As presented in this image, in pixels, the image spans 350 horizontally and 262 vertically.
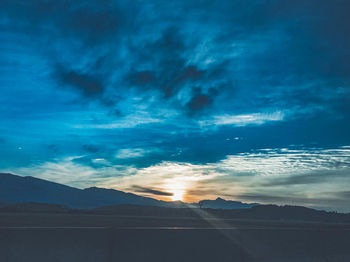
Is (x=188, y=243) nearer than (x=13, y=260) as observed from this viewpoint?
No

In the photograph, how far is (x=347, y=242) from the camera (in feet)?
43.7

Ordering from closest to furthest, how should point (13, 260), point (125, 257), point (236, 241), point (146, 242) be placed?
point (13, 260) < point (125, 257) < point (146, 242) < point (236, 241)

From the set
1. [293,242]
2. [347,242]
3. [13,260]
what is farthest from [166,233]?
[347,242]

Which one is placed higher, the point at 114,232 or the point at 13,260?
the point at 114,232

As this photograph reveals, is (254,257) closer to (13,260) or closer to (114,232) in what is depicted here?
(114,232)

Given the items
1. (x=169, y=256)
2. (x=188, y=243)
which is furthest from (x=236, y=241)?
(x=169, y=256)

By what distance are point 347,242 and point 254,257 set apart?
218 inches

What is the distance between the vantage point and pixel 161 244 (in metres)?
8.11

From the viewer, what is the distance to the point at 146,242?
789 centimetres

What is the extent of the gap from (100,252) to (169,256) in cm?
180

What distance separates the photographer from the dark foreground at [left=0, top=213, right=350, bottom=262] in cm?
646

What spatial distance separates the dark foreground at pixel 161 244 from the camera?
6457 mm

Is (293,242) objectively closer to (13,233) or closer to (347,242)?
(347,242)

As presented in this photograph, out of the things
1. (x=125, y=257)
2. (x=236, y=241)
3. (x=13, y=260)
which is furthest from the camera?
(x=236, y=241)
